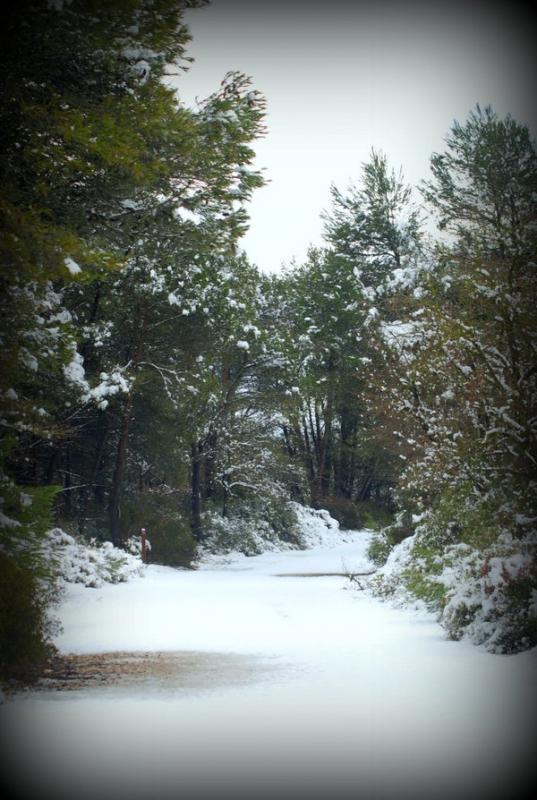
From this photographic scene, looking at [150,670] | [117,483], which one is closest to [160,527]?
[117,483]

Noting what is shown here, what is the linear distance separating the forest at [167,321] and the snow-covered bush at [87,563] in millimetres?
2166

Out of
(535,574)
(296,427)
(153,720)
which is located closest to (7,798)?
(153,720)

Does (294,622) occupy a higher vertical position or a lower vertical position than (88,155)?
lower

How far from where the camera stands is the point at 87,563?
1481 cm

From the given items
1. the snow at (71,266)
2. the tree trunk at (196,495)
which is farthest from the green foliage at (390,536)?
the snow at (71,266)

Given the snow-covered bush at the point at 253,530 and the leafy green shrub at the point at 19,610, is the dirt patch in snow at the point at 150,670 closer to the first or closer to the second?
the leafy green shrub at the point at 19,610

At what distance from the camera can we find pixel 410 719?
5.70 m

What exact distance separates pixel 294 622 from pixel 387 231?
77.7 feet

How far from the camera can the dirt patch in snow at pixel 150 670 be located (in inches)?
276

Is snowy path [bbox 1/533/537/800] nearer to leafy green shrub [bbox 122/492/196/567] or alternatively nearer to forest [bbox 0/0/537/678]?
forest [bbox 0/0/537/678]

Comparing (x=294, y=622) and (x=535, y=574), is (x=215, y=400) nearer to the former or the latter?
(x=294, y=622)

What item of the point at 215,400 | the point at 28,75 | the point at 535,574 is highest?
the point at 28,75

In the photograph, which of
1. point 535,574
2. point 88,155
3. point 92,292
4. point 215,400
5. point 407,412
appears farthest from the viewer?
point 215,400

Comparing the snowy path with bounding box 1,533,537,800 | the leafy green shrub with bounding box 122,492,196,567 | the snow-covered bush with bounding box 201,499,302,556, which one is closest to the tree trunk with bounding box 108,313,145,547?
the leafy green shrub with bounding box 122,492,196,567
